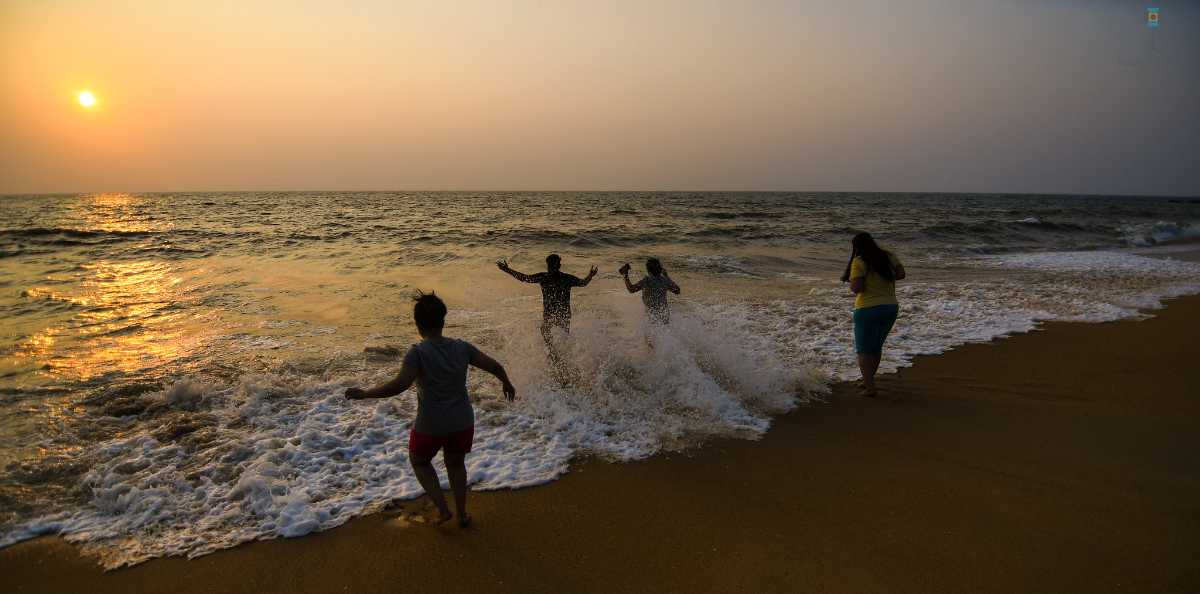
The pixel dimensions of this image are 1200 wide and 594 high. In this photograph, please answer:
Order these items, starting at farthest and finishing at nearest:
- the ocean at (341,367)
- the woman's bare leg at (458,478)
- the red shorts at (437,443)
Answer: the ocean at (341,367) < the woman's bare leg at (458,478) < the red shorts at (437,443)

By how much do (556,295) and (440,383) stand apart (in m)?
3.73

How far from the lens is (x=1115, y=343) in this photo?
8.41 m

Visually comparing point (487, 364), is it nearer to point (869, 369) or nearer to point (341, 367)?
point (341, 367)

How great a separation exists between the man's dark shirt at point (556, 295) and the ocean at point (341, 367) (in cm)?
31

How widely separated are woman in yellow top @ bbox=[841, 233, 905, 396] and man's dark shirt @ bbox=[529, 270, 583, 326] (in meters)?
3.21

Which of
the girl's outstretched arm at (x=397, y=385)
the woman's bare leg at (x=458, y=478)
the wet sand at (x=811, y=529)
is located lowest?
the wet sand at (x=811, y=529)

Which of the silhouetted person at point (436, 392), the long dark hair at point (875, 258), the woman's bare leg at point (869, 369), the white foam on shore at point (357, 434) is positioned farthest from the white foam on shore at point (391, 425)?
the long dark hair at point (875, 258)

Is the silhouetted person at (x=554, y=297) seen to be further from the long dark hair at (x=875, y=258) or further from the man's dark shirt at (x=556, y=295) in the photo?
the long dark hair at (x=875, y=258)

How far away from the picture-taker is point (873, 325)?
6422 millimetres

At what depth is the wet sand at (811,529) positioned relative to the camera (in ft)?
11.0

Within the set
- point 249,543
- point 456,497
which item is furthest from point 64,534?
point 456,497

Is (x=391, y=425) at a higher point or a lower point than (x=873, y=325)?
lower

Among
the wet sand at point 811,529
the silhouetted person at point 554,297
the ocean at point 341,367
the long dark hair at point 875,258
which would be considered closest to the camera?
the wet sand at point 811,529

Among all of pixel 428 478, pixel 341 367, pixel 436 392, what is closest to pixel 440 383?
pixel 436 392
